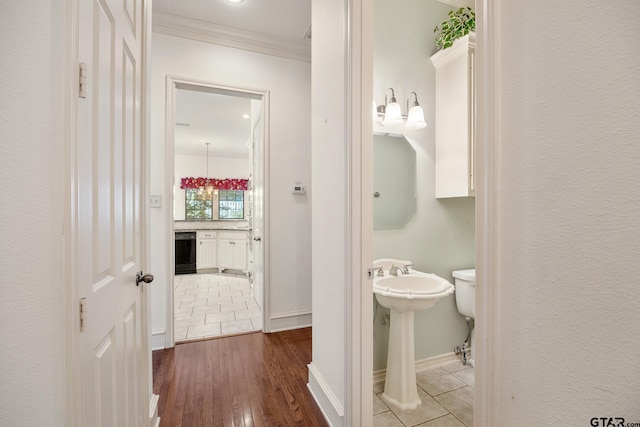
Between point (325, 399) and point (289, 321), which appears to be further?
point (289, 321)

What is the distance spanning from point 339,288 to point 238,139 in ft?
18.0

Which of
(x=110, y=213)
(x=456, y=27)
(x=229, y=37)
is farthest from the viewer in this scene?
(x=229, y=37)

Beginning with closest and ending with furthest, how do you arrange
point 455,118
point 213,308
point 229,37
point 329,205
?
point 329,205
point 455,118
point 229,37
point 213,308

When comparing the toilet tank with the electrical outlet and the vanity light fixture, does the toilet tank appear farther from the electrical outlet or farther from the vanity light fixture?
the vanity light fixture

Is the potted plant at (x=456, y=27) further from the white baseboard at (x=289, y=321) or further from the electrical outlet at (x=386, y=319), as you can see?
the white baseboard at (x=289, y=321)

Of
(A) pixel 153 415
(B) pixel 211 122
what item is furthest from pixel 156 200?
(B) pixel 211 122

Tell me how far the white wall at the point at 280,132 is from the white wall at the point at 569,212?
2471 mm

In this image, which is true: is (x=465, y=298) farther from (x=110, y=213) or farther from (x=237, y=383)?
(x=110, y=213)

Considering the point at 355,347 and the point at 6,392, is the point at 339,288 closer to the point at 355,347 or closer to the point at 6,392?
the point at 355,347

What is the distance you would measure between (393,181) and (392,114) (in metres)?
0.50

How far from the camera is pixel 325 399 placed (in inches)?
66.2

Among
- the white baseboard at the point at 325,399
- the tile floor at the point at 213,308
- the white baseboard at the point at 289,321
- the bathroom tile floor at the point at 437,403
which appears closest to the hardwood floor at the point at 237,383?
the white baseboard at the point at 325,399

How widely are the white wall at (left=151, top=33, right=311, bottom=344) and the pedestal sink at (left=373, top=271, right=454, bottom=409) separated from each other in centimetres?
133

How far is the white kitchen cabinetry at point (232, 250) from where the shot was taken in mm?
5949
